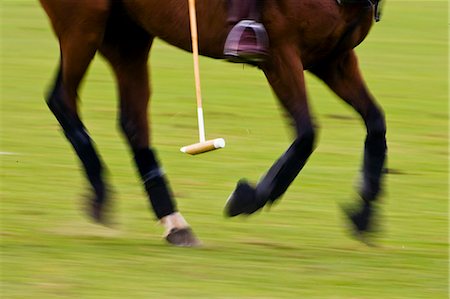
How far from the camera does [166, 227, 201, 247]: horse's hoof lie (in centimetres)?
715

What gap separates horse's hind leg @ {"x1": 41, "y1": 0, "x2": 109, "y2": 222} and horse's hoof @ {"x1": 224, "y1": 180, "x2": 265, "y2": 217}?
3.27ft

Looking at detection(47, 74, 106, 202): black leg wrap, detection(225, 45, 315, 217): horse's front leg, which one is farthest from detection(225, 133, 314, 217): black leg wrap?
detection(47, 74, 106, 202): black leg wrap

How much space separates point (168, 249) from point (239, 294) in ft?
3.86

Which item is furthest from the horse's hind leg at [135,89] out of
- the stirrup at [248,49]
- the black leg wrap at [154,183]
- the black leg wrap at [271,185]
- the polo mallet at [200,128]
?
the stirrup at [248,49]

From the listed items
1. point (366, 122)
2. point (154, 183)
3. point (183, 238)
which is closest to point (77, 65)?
point (154, 183)

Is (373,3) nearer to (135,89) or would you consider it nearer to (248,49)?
(248,49)

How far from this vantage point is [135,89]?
7.49 metres

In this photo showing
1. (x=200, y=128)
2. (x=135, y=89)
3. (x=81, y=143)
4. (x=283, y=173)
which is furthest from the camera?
(x=135, y=89)

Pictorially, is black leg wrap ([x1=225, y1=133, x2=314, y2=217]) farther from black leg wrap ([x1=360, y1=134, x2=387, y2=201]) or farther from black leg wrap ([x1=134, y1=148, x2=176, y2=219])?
black leg wrap ([x1=134, y1=148, x2=176, y2=219])

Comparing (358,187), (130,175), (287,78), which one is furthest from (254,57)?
(130,175)

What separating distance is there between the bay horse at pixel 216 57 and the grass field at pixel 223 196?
0.34 m

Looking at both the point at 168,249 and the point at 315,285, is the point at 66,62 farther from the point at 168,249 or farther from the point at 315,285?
the point at 315,285

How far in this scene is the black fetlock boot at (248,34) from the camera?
662cm

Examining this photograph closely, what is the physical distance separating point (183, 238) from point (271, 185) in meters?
0.74
